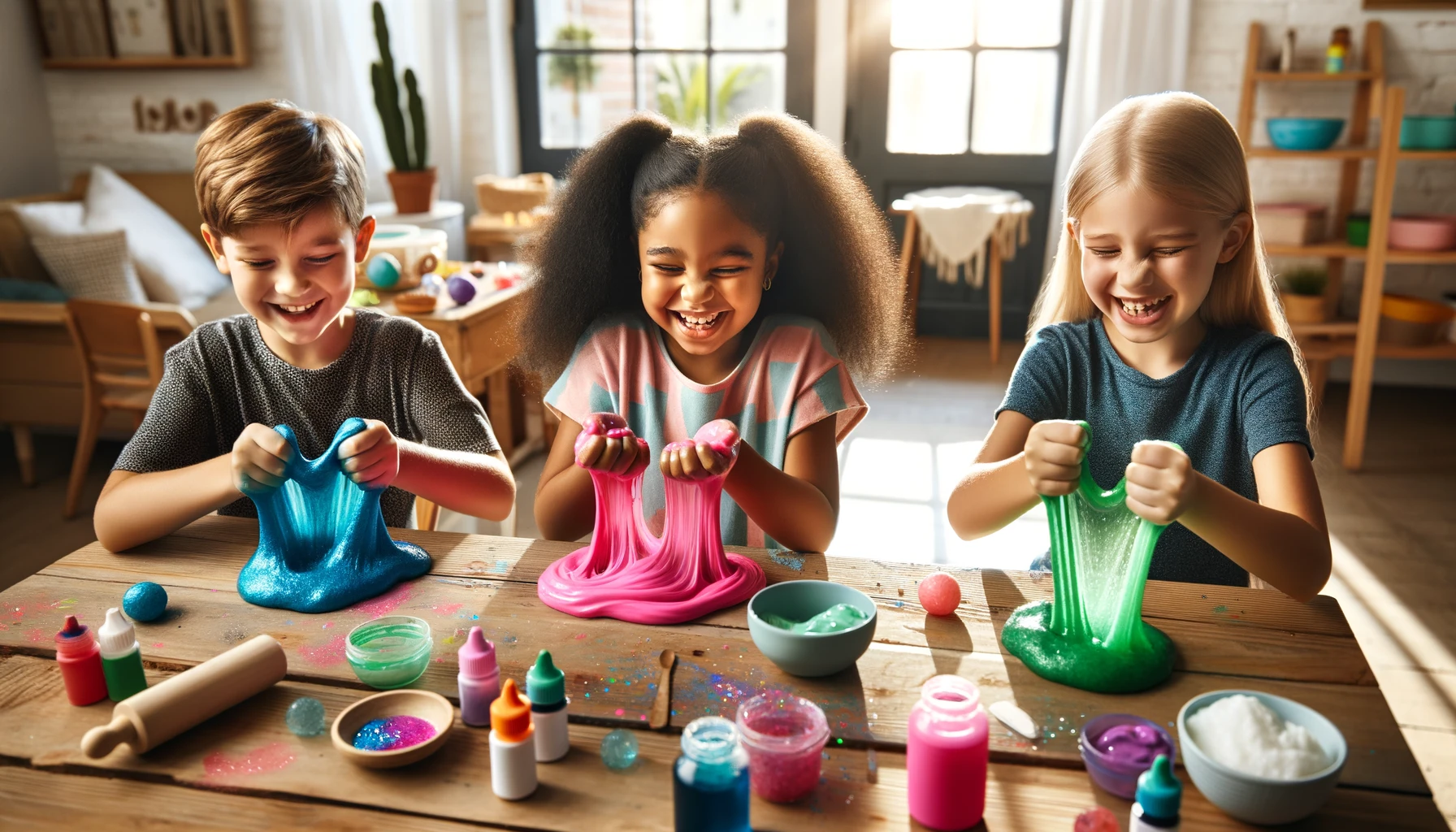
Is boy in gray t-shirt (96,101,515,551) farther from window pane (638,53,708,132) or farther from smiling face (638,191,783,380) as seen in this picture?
window pane (638,53,708,132)

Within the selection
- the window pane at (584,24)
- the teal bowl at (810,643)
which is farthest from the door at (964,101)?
the teal bowl at (810,643)

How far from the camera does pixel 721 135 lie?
128 centimetres

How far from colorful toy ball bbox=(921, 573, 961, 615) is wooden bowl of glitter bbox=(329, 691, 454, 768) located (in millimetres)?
468

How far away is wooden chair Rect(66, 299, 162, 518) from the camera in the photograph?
2.95 metres

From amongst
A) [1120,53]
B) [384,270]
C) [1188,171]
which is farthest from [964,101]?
[1188,171]

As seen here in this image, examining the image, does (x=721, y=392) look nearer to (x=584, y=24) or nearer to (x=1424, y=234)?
(x=1424, y=234)

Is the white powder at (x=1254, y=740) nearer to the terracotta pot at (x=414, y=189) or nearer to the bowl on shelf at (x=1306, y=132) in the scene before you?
the bowl on shelf at (x=1306, y=132)

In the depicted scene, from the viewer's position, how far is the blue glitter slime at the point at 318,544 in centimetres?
109

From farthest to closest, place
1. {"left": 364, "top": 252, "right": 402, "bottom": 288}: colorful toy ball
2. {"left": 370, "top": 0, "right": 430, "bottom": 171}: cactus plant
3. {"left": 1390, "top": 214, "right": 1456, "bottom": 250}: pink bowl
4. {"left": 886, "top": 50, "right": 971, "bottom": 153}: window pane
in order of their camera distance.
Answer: {"left": 886, "top": 50, "right": 971, "bottom": 153}: window pane, {"left": 370, "top": 0, "right": 430, "bottom": 171}: cactus plant, {"left": 1390, "top": 214, "right": 1456, "bottom": 250}: pink bowl, {"left": 364, "top": 252, "right": 402, "bottom": 288}: colorful toy ball

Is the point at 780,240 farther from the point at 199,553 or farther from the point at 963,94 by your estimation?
the point at 963,94

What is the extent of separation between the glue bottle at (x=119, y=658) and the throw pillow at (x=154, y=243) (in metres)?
3.27

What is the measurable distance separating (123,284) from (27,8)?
5.90 feet

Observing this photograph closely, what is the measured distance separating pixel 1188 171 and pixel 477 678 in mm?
862

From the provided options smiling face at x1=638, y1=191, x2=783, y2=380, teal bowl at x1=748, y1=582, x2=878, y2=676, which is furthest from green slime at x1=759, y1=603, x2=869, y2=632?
smiling face at x1=638, y1=191, x2=783, y2=380
